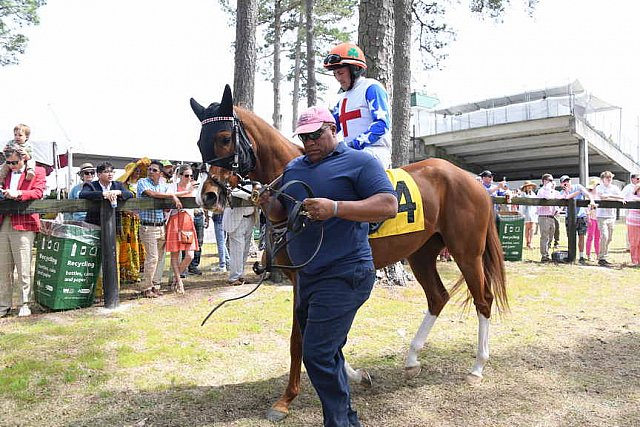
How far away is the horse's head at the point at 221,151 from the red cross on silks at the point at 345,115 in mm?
1251

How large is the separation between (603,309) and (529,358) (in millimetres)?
2648

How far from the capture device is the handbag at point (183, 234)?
728 cm

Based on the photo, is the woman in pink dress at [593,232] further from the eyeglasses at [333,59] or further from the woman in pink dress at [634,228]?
the eyeglasses at [333,59]

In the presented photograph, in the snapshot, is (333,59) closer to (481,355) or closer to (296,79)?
(481,355)

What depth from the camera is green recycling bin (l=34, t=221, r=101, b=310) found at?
19.5ft

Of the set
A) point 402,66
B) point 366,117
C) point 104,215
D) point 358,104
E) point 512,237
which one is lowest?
point 512,237

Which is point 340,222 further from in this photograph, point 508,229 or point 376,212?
point 508,229

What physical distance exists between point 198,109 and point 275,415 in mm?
2227

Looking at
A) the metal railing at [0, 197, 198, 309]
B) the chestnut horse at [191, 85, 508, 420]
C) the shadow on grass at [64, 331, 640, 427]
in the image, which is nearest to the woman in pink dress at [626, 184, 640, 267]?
the shadow on grass at [64, 331, 640, 427]

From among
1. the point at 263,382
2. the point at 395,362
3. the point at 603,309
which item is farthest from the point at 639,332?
the point at 263,382

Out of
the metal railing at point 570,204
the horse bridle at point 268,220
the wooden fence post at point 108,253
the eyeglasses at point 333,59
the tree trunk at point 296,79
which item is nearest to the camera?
the horse bridle at point 268,220

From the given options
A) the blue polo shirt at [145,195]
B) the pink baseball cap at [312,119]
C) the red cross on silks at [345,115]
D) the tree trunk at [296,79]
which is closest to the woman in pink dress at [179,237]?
the blue polo shirt at [145,195]

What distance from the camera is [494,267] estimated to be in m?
4.53

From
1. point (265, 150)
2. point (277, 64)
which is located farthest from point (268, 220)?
point (277, 64)
